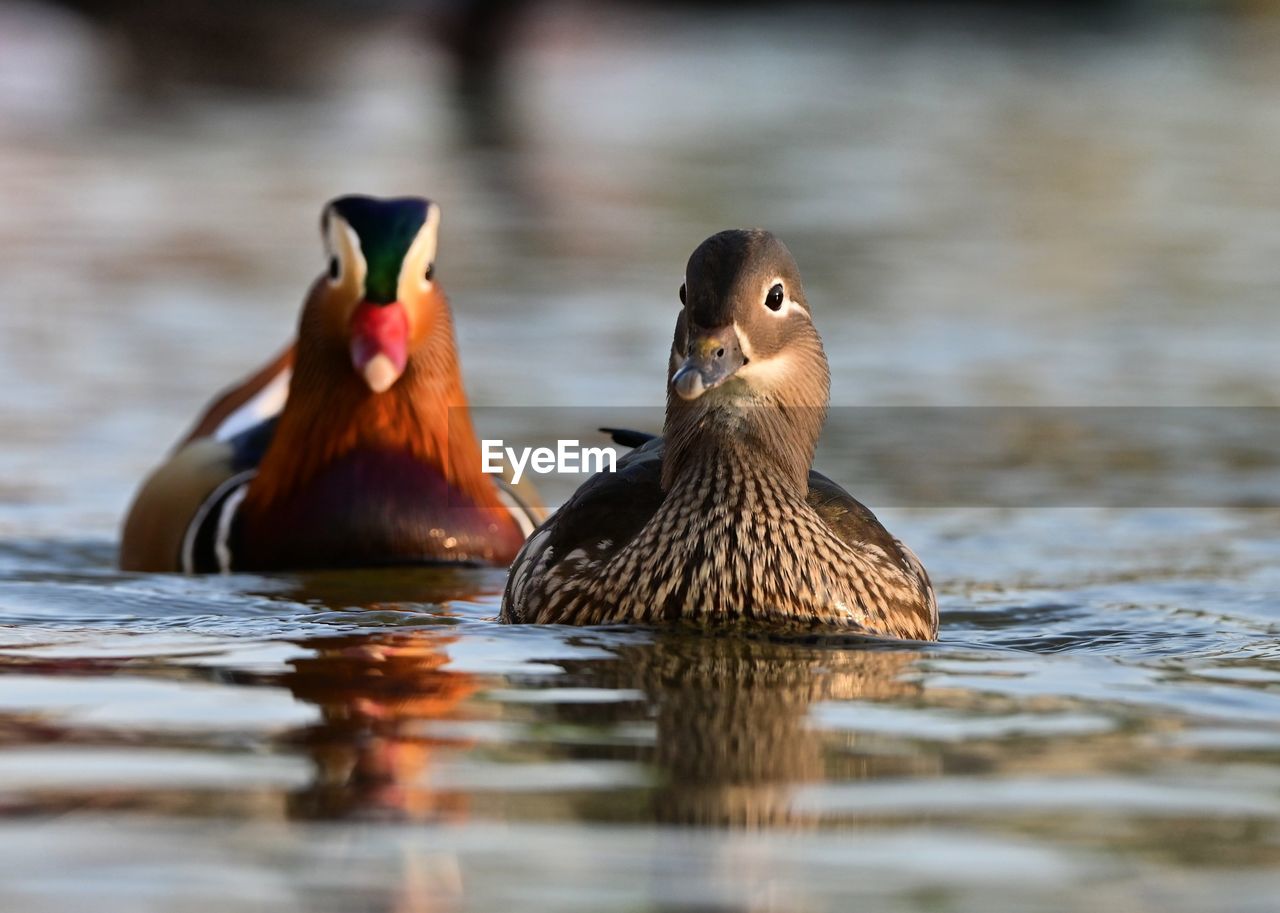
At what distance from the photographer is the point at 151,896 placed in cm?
337

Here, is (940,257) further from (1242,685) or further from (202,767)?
(202,767)

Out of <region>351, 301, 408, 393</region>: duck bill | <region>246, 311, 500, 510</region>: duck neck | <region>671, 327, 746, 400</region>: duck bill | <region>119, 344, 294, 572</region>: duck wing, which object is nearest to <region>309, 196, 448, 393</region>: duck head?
<region>351, 301, 408, 393</region>: duck bill

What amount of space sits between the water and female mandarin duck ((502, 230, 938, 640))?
165 millimetres

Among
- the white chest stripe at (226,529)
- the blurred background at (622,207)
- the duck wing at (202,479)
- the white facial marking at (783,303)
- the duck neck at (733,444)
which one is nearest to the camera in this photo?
the white facial marking at (783,303)

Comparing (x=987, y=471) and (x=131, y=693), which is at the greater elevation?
(x=987, y=471)

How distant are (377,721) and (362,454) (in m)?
3.11

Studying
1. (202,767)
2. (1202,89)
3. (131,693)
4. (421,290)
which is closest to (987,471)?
(421,290)

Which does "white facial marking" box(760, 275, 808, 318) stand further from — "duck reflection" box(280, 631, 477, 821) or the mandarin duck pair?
"duck reflection" box(280, 631, 477, 821)

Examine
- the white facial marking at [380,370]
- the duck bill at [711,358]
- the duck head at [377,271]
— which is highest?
the duck head at [377,271]

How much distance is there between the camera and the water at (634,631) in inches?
144

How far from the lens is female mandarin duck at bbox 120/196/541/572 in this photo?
745 cm

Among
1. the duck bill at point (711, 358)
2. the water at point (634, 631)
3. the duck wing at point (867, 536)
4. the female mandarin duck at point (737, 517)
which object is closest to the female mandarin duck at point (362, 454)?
the water at point (634, 631)

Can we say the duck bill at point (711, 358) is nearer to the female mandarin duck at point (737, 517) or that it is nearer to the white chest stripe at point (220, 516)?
the female mandarin duck at point (737, 517)

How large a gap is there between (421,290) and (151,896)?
4.39 m
